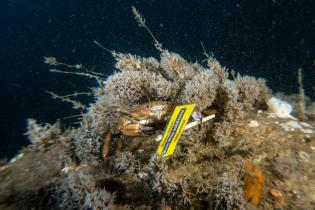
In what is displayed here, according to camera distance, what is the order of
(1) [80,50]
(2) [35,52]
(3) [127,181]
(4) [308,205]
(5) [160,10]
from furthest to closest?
1. (2) [35,52]
2. (1) [80,50]
3. (5) [160,10]
4. (3) [127,181]
5. (4) [308,205]

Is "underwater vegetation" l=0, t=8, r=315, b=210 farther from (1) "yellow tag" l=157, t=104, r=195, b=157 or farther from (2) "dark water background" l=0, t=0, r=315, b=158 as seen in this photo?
(2) "dark water background" l=0, t=0, r=315, b=158

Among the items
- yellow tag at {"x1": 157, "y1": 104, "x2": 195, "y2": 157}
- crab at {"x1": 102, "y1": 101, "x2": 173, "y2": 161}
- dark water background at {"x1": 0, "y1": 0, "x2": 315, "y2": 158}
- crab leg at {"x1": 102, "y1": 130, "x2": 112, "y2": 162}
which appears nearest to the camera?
yellow tag at {"x1": 157, "y1": 104, "x2": 195, "y2": 157}

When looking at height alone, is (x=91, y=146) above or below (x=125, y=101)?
below

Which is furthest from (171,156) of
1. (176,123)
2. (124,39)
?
(124,39)

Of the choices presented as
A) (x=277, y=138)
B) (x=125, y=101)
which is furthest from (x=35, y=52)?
(x=277, y=138)

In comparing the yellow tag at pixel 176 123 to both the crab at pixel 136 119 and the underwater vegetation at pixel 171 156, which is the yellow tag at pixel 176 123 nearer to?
the underwater vegetation at pixel 171 156

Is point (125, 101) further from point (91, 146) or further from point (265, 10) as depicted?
point (265, 10)

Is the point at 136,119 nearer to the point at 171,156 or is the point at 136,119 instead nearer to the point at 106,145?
the point at 106,145

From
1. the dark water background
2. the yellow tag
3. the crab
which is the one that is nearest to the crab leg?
the crab

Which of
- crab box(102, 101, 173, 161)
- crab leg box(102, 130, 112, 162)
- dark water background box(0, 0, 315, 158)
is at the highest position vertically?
dark water background box(0, 0, 315, 158)
